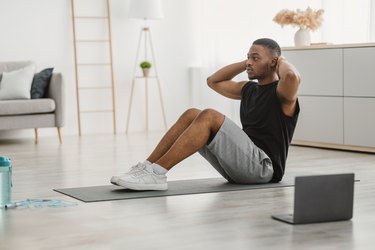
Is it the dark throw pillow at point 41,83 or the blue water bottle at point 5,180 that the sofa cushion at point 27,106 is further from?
the blue water bottle at point 5,180

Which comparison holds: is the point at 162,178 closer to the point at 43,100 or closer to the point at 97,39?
the point at 43,100

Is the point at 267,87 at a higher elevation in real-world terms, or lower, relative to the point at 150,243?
higher

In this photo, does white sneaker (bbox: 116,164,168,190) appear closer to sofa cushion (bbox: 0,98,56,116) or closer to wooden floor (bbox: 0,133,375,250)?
wooden floor (bbox: 0,133,375,250)

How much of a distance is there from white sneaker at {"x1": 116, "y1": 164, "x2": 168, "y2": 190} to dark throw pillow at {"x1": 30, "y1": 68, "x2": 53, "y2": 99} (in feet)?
12.3

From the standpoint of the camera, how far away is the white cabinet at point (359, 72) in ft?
20.9

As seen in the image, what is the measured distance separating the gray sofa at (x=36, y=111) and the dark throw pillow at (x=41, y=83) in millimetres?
62

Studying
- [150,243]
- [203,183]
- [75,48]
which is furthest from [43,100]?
[150,243]

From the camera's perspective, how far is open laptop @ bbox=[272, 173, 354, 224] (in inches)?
128

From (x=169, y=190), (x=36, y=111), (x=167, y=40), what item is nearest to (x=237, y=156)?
(x=169, y=190)

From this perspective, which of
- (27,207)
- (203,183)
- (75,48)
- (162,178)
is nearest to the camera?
(27,207)

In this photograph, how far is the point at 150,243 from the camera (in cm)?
304

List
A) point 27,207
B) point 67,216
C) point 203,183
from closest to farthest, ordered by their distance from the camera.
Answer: point 67,216
point 27,207
point 203,183

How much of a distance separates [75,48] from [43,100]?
46.0 inches

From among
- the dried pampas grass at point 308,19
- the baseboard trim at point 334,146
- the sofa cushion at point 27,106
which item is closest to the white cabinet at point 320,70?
the dried pampas grass at point 308,19
